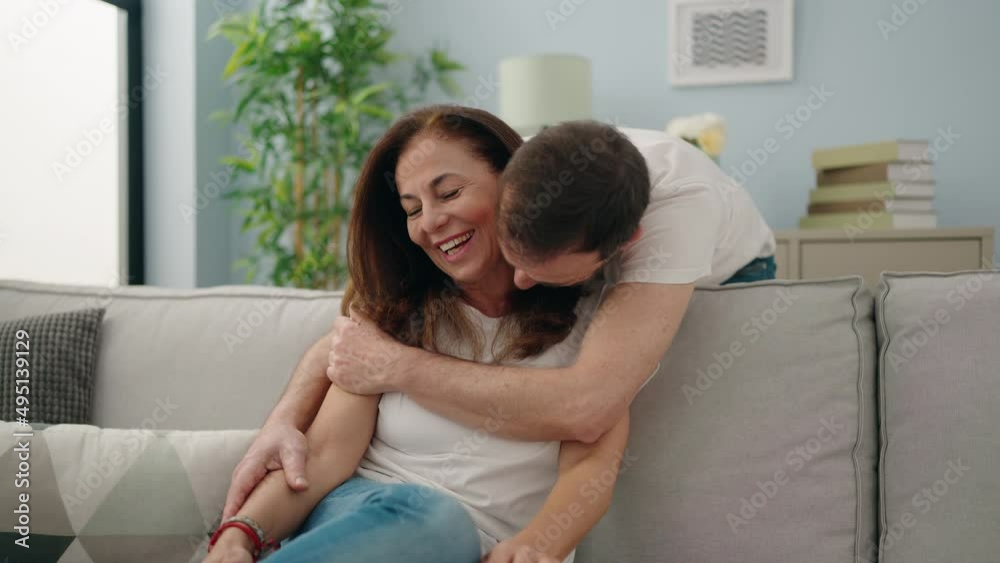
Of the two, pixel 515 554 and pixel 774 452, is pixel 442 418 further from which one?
pixel 774 452

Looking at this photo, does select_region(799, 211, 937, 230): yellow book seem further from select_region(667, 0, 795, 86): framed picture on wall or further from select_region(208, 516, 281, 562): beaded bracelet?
select_region(208, 516, 281, 562): beaded bracelet

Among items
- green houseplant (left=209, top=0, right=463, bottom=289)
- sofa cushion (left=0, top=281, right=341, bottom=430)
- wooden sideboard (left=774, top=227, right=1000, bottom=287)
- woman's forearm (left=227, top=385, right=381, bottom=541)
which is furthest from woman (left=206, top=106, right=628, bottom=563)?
green houseplant (left=209, top=0, right=463, bottom=289)

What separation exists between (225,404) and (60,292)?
0.53m

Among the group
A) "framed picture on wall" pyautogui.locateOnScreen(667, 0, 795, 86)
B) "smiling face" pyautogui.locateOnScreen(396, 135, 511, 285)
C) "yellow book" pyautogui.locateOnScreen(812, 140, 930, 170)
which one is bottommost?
"smiling face" pyautogui.locateOnScreen(396, 135, 511, 285)

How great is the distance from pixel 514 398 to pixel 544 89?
2.19 m

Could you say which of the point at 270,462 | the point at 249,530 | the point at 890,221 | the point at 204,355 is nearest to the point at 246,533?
the point at 249,530

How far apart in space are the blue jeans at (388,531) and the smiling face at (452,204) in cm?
36

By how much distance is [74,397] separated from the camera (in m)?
1.67

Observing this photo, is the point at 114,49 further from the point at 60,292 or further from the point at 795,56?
the point at 795,56

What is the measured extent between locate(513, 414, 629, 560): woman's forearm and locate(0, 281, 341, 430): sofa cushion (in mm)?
647

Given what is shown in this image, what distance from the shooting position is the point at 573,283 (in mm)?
1302

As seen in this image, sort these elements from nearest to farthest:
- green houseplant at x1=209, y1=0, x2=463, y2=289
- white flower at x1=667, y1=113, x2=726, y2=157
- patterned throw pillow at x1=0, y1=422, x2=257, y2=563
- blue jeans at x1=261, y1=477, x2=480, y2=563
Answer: blue jeans at x1=261, y1=477, x2=480, y2=563
patterned throw pillow at x1=0, y1=422, x2=257, y2=563
white flower at x1=667, y1=113, x2=726, y2=157
green houseplant at x1=209, y1=0, x2=463, y2=289

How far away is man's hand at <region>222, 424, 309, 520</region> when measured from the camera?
1306 mm

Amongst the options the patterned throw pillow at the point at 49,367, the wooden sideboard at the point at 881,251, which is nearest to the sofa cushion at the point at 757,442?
the patterned throw pillow at the point at 49,367
